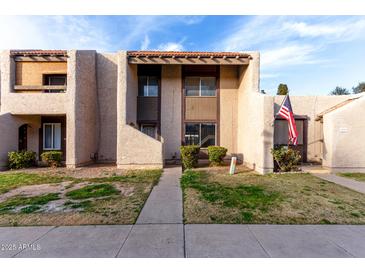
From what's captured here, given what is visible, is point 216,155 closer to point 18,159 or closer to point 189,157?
point 189,157

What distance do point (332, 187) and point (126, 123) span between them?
→ 1001 centimetres

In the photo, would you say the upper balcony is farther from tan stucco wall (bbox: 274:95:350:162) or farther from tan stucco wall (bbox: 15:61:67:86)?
tan stucco wall (bbox: 274:95:350:162)

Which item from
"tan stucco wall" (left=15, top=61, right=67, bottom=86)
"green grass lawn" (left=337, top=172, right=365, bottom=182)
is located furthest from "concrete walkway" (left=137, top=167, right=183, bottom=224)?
"tan stucco wall" (left=15, top=61, right=67, bottom=86)

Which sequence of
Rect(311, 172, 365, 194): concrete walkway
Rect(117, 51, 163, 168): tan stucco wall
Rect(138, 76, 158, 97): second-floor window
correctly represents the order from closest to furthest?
A: 1. Rect(311, 172, 365, 194): concrete walkway
2. Rect(117, 51, 163, 168): tan stucco wall
3. Rect(138, 76, 158, 97): second-floor window

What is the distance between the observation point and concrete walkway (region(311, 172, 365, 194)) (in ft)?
Result: 24.4

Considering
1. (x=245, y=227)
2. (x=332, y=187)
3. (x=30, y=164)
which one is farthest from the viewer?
(x=30, y=164)

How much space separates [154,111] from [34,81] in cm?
790

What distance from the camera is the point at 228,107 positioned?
43.6 feet

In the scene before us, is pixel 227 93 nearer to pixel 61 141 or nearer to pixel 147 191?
pixel 147 191

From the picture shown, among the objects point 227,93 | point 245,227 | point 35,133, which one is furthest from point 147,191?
point 35,133

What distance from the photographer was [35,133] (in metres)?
12.8

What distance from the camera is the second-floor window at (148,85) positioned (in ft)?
44.0

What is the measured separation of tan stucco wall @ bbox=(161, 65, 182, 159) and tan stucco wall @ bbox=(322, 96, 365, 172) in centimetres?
885

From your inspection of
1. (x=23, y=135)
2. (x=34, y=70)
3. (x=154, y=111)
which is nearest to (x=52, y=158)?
(x=23, y=135)
